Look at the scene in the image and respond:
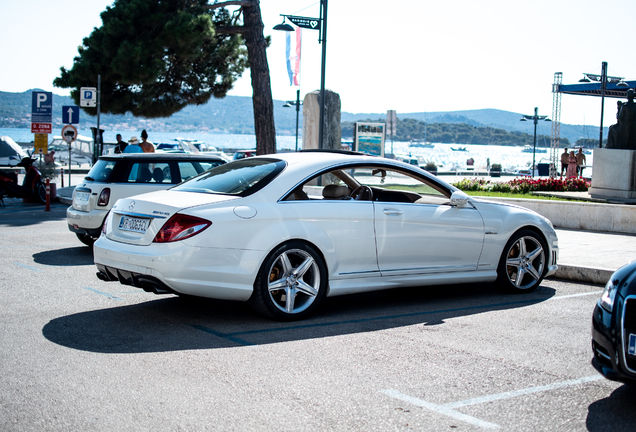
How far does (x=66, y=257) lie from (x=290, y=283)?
5.15 meters

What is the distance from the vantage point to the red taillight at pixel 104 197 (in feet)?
33.6

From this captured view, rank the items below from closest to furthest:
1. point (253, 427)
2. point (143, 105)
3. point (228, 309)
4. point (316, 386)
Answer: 1. point (253, 427)
2. point (316, 386)
3. point (228, 309)
4. point (143, 105)

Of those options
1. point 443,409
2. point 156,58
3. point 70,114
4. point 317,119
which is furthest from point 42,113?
point 443,409

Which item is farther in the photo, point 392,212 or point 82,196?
point 82,196

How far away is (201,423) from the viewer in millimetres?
3689

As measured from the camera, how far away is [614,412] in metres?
4.00

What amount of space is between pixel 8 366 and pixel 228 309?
7.57 feet

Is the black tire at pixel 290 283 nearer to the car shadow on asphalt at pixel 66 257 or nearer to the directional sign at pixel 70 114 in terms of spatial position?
the car shadow on asphalt at pixel 66 257

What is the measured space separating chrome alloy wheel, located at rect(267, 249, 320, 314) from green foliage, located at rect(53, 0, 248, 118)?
17.7m

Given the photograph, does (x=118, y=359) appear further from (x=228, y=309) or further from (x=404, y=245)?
(x=404, y=245)

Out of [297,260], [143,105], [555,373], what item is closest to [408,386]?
[555,373]

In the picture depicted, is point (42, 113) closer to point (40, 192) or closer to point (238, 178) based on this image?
point (40, 192)

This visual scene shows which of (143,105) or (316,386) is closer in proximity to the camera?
(316,386)

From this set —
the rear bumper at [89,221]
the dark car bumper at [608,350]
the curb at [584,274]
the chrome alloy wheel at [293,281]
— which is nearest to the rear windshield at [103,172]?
the rear bumper at [89,221]
